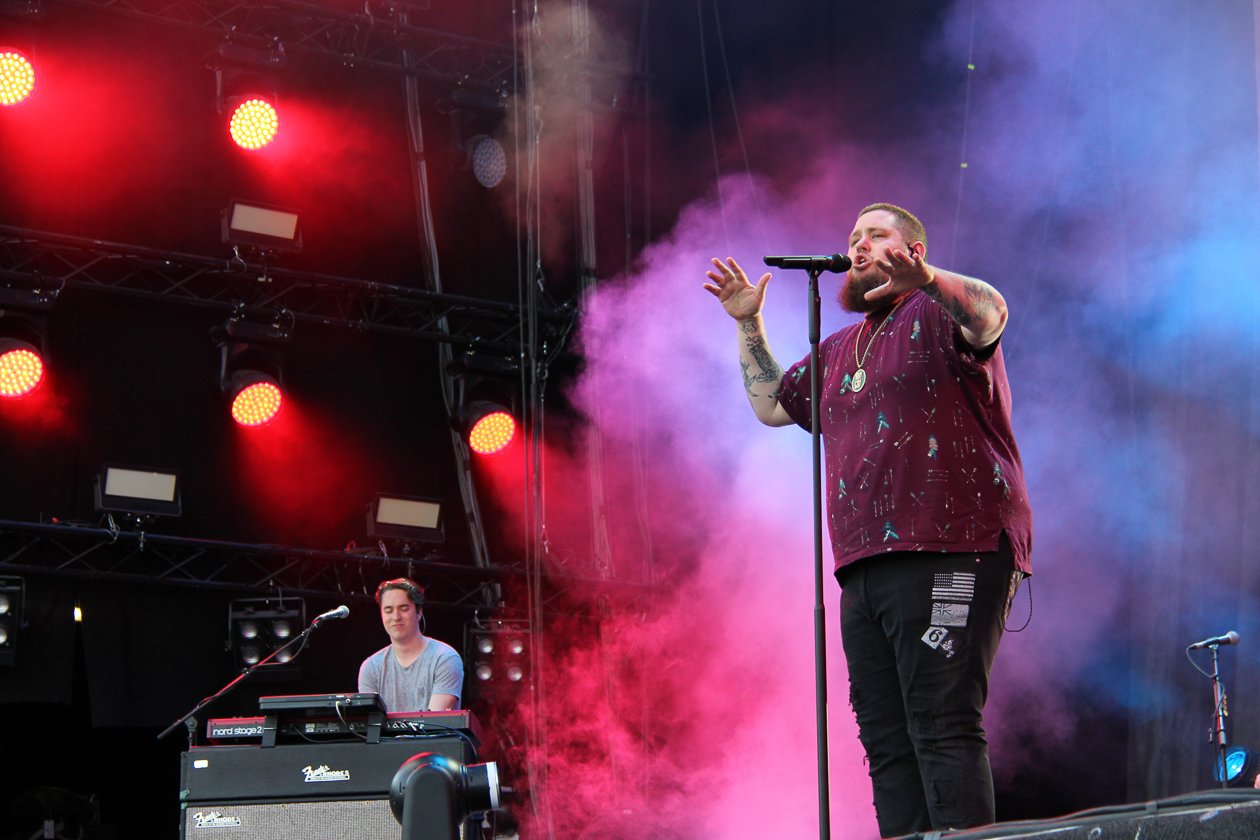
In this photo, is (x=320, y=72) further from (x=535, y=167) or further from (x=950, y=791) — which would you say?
(x=950, y=791)

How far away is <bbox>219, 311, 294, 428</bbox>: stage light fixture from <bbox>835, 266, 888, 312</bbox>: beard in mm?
3999

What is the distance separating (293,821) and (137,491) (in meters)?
3.06

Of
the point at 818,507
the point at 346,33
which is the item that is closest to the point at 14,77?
the point at 346,33

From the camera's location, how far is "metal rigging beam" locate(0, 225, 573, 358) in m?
6.04

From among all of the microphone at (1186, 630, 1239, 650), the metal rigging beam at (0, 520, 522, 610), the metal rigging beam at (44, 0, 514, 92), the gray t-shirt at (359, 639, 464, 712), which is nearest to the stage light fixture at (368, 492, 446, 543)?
the metal rigging beam at (0, 520, 522, 610)

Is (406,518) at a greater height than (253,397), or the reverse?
(253,397)

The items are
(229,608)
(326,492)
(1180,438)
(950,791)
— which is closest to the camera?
(950,791)

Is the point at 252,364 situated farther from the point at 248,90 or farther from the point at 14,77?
the point at 14,77

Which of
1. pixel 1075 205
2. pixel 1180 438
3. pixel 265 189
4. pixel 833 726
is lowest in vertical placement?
pixel 833 726

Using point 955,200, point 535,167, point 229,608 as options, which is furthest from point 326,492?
point 955,200

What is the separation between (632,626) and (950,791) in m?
4.24

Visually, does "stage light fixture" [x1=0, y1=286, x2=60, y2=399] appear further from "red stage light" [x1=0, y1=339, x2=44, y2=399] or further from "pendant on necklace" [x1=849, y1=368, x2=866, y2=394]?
"pendant on necklace" [x1=849, y1=368, x2=866, y2=394]

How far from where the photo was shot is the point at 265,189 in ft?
21.8

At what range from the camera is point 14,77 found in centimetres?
608
